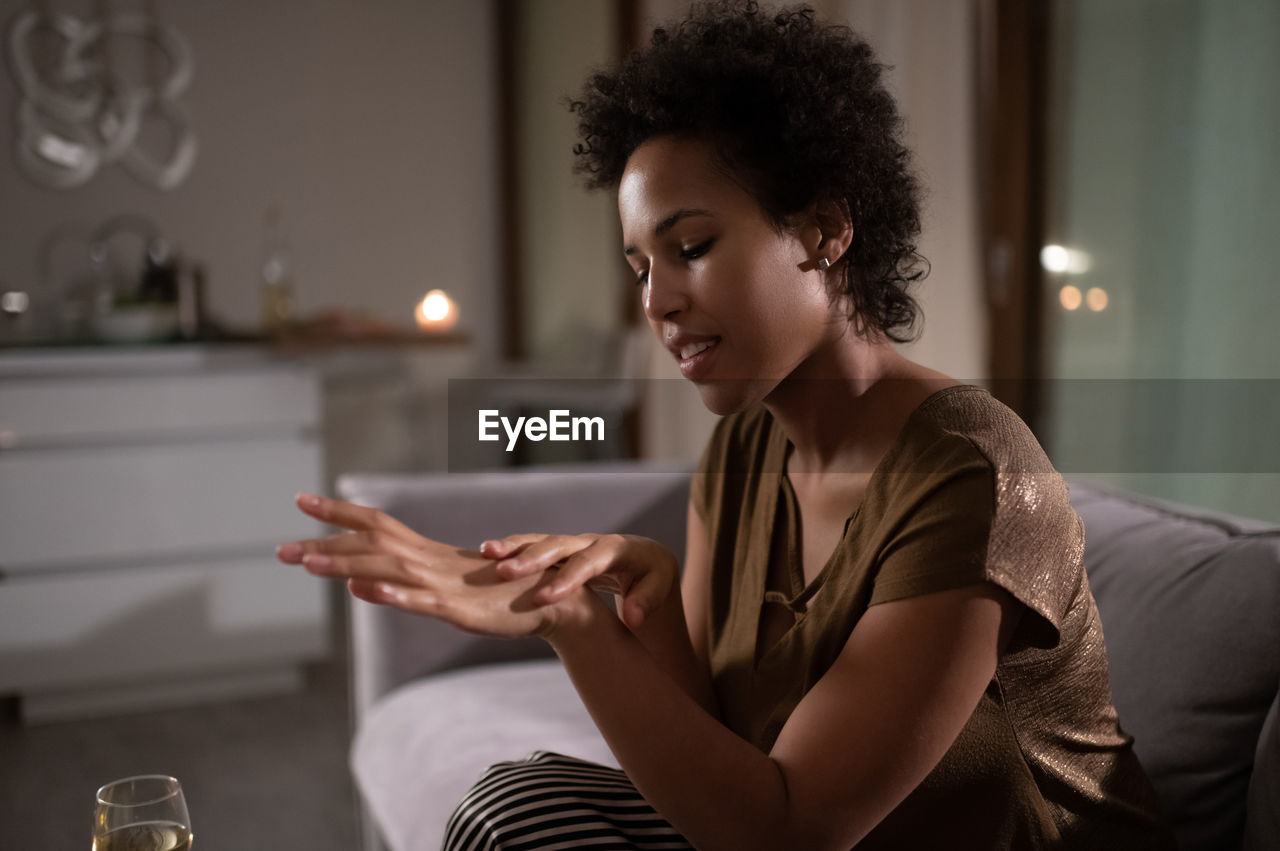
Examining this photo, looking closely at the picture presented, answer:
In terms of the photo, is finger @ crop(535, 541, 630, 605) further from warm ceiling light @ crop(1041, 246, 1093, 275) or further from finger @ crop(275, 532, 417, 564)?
warm ceiling light @ crop(1041, 246, 1093, 275)

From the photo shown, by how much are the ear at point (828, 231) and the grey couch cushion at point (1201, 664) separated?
47cm

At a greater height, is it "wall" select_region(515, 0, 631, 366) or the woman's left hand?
"wall" select_region(515, 0, 631, 366)

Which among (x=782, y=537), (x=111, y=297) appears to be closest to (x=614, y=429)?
(x=111, y=297)

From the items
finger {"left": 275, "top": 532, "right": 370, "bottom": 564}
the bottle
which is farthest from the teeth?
the bottle

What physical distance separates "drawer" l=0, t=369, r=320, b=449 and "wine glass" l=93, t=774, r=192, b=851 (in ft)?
6.09

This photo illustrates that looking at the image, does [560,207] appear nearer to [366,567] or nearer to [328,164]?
[328,164]

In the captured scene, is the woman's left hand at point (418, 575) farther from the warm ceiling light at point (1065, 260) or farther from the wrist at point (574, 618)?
the warm ceiling light at point (1065, 260)

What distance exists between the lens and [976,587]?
60 centimetres

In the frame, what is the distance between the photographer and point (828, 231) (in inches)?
25.5

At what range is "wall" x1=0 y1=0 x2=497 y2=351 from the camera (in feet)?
12.4

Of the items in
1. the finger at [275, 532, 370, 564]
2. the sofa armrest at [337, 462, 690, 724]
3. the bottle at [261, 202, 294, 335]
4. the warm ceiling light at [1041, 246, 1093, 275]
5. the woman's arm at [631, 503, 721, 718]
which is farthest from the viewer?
the bottle at [261, 202, 294, 335]

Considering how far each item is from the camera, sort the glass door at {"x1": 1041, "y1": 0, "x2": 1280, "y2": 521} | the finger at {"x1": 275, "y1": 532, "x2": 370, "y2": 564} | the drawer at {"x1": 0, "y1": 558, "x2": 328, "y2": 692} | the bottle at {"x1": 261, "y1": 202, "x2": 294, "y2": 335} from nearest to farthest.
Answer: the finger at {"x1": 275, "y1": 532, "x2": 370, "y2": 564}, the glass door at {"x1": 1041, "y1": 0, "x2": 1280, "y2": 521}, the drawer at {"x1": 0, "y1": 558, "x2": 328, "y2": 692}, the bottle at {"x1": 261, "y1": 202, "x2": 294, "y2": 335}

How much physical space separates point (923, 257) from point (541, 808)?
46 centimetres

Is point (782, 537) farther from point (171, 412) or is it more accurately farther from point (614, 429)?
point (614, 429)
